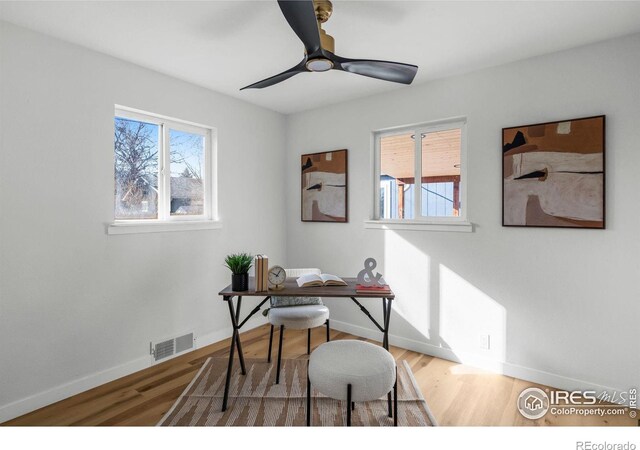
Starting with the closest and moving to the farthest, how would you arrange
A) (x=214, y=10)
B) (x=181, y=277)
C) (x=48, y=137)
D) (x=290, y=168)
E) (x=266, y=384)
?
(x=214, y=10) → (x=48, y=137) → (x=266, y=384) → (x=181, y=277) → (x=290, y=168)

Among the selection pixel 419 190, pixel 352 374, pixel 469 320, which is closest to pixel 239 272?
pixel 352 374

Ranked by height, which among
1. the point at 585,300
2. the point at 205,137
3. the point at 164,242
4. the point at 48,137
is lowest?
the point at 585,300

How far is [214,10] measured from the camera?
2.03m

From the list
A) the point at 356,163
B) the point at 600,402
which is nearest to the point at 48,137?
the point at 356,163

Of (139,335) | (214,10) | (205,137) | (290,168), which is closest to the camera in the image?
(214,10)

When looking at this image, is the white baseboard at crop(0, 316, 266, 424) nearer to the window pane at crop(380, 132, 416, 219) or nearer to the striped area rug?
the striped area rug

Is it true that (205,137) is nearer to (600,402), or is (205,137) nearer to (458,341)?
A: (458,341)

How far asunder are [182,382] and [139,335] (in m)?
0.56

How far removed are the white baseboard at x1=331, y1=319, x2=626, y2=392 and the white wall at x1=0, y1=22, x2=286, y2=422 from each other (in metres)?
1.69

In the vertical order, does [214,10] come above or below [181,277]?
above

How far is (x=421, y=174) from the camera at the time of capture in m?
3.24

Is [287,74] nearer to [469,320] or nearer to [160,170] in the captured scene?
[160,170]

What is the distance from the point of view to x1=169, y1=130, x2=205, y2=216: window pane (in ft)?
10.4

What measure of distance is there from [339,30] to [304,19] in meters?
0.85
